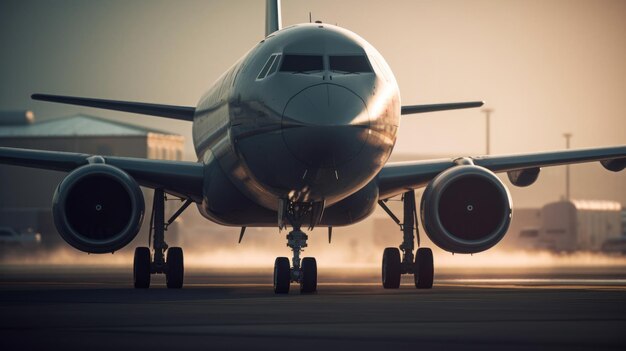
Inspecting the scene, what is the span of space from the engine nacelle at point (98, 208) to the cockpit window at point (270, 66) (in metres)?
3.27

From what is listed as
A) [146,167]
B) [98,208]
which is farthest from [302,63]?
[146,167]

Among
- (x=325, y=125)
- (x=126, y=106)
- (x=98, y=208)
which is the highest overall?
(x=126, y=106)

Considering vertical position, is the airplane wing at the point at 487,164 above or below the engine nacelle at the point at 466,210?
above

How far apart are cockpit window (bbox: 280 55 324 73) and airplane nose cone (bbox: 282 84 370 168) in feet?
2.55

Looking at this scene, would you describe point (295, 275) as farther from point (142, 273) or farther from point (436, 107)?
point (436, 107)

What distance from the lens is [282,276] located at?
837 inches

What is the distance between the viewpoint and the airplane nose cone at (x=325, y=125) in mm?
20156

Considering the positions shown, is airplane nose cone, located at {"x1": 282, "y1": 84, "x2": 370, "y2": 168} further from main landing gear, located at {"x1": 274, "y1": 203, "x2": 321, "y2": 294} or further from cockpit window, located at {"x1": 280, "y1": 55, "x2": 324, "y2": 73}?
main landing gear, located at {"x1": 274, "y1": 203, "x2": 321, "y2": 294}

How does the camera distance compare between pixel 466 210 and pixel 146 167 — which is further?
pixel 146 167

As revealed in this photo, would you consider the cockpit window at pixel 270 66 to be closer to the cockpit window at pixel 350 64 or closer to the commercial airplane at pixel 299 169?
the commercial airplane at pixel 299 169

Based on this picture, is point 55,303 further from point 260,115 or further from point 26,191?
point 26,191

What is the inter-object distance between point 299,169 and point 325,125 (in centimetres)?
134

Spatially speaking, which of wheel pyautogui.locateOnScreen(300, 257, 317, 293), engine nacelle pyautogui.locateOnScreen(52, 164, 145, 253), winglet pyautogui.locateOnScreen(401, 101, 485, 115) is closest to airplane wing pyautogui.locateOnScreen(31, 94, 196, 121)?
engine nacelle pyautogui.locateOnScreen(52, 164, 145, 253)

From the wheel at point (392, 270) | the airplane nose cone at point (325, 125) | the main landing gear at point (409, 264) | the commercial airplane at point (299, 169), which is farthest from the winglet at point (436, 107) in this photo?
the airplane nose cone at point (325, 125)
